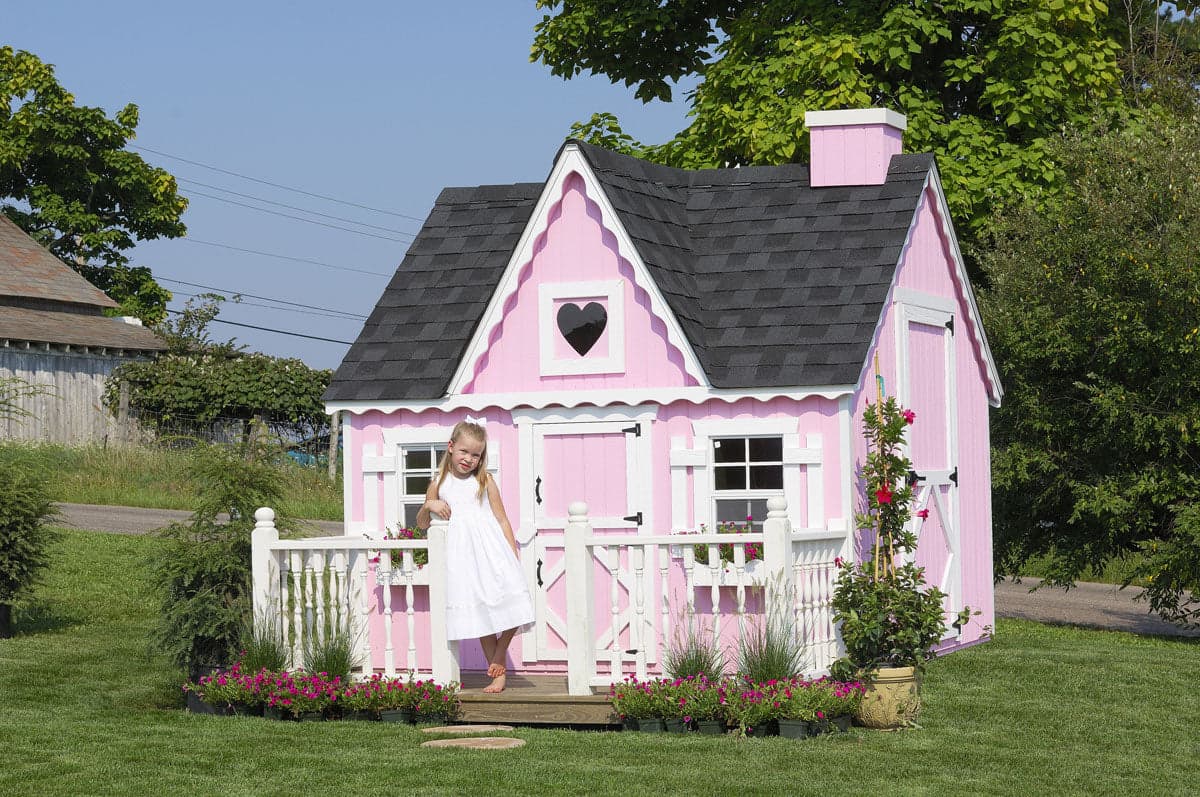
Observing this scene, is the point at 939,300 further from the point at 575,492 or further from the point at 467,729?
the point at 467,729

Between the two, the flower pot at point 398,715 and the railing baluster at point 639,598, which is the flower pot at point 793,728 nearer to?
the railing baluster at point 639,598

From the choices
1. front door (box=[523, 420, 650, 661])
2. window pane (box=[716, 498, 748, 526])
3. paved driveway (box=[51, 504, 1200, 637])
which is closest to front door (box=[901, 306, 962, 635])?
window pane (box=[716, 498, 748, 526])

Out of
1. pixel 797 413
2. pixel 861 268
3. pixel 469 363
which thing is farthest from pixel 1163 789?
pixel 469 363

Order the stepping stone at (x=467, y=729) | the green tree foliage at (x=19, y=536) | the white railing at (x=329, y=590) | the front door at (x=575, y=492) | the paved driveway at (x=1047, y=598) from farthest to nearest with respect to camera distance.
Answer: the paved driveway at (x=1047, y=598) → the green tree foliage at (x=19, y=536) → the front door at (x=575, y=492) → the white railing at (x=329, y=590) → the stepping stone at (x=467, y=729)

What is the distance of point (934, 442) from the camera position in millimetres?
14758

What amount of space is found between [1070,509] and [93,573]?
471 inches

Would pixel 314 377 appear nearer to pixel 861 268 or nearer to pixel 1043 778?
pixel 861 268

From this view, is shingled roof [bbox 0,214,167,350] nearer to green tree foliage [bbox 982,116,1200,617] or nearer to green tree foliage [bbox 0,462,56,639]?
green tree foliage [bbox 0,462,56,639]

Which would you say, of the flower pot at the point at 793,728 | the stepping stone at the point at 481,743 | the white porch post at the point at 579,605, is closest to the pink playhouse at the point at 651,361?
the white porch post at the point at 579,605

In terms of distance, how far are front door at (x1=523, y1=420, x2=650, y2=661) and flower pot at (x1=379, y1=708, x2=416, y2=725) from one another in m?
2.23

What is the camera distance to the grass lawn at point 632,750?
344 inches

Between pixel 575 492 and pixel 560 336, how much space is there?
4.14 feet

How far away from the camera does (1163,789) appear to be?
29.3 feet

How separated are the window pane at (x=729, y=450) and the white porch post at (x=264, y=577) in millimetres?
3465
